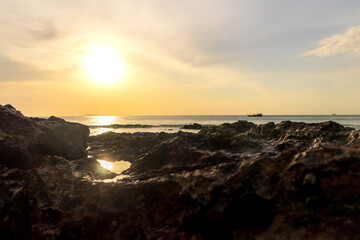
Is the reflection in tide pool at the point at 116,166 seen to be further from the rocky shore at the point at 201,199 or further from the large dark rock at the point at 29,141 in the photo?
the rocky shore at the point at 201,199

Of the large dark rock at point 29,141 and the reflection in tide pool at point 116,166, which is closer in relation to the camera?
the large dark rock at point 29,141

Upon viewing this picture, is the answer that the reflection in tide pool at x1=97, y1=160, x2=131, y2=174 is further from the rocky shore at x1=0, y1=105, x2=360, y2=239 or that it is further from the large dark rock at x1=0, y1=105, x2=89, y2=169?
the rocky shore at x1=0, y1=105, x2=360, y2=239

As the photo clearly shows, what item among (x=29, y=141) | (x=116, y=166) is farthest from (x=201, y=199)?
(x=116, y=166)

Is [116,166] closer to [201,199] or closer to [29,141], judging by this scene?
[29,141]

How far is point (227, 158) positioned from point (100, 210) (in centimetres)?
266

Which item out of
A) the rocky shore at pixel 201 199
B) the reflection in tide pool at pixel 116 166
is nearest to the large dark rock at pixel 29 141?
Answer: the rocky shore at pixel 201 199

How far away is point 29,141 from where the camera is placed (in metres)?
7.65

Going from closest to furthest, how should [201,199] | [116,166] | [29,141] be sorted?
[201,199] → [29,141] → [116,166]

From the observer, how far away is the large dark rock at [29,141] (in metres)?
6.21

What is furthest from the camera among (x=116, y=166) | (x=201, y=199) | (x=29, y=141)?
(x=116, y=166)

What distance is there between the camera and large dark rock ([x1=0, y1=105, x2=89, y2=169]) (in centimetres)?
621

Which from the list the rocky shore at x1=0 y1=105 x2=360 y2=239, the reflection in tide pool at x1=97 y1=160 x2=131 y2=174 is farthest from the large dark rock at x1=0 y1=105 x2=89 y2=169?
the reflection in tide pool at x1=97 y1=160 x2=131 y2=174

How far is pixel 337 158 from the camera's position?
2941mm

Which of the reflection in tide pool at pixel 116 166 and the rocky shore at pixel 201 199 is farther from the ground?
the rocky shore at pixel 201 199
